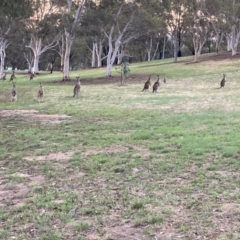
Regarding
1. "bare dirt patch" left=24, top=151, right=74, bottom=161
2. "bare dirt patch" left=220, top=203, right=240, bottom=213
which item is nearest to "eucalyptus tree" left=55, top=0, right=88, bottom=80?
"bare dirt patch" left=24, top=151, right=74, bottom=161

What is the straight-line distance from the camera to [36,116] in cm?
1600

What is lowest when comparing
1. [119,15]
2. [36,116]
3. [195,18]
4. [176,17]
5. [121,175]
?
[121,175]

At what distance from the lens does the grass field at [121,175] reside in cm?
539

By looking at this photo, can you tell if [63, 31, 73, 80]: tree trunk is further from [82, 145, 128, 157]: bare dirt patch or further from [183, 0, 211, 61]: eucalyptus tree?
[82, 145, 128, 157]: bare dirt patch

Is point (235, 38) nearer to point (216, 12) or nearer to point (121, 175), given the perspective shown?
point (216, 12)

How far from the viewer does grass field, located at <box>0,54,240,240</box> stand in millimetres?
5395

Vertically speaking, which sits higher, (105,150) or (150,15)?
(150,15)

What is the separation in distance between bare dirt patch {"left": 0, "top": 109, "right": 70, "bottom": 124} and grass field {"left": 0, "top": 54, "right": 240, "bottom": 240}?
4 cm

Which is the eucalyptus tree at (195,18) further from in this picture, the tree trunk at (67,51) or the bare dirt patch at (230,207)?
the bare dirt patch at (230,207)

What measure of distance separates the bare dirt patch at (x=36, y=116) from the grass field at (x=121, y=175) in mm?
41

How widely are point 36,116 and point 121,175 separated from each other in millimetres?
8880

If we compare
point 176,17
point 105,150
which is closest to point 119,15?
point 176,17

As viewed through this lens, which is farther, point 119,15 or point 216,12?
point 216,12

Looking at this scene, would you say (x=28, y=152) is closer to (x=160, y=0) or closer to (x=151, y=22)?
(x=160, y=0)
